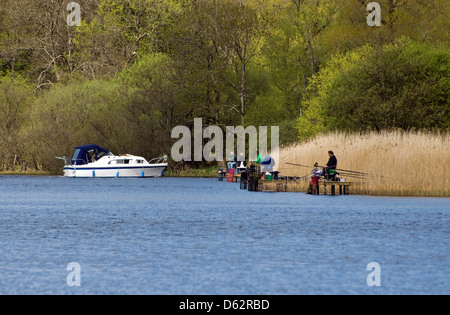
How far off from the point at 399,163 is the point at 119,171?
42.9 m

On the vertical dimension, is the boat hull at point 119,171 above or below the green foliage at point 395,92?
below

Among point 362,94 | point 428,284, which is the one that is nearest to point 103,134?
point 362,94

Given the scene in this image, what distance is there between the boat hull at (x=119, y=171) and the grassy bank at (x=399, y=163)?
115 ft

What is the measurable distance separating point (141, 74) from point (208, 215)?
45.2m

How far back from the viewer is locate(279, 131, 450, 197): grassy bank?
142 feet

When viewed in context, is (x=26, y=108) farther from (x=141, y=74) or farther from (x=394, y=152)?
(x=394, y=152)

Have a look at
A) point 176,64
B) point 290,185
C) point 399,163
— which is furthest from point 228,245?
point 176,64

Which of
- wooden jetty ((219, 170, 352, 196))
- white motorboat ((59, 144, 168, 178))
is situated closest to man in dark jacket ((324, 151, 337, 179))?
wooden jetty ((219, 170, 352, 196))

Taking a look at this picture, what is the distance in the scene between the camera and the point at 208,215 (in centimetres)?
3894

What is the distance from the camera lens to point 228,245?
27.7 m

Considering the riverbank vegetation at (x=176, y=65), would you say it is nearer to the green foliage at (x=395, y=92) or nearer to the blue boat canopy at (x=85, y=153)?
the blue boat canopy at (x=85, y=153)

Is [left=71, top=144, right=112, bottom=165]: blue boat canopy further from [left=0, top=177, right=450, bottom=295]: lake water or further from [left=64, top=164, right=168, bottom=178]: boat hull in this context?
[left=0, top=177, right=450, bottom=295]: lake water

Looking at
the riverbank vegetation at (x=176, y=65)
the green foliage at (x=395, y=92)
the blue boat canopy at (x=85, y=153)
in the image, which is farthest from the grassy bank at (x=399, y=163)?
the blue boat canopy at (x=85, y=153)

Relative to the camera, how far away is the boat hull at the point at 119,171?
81.7m
